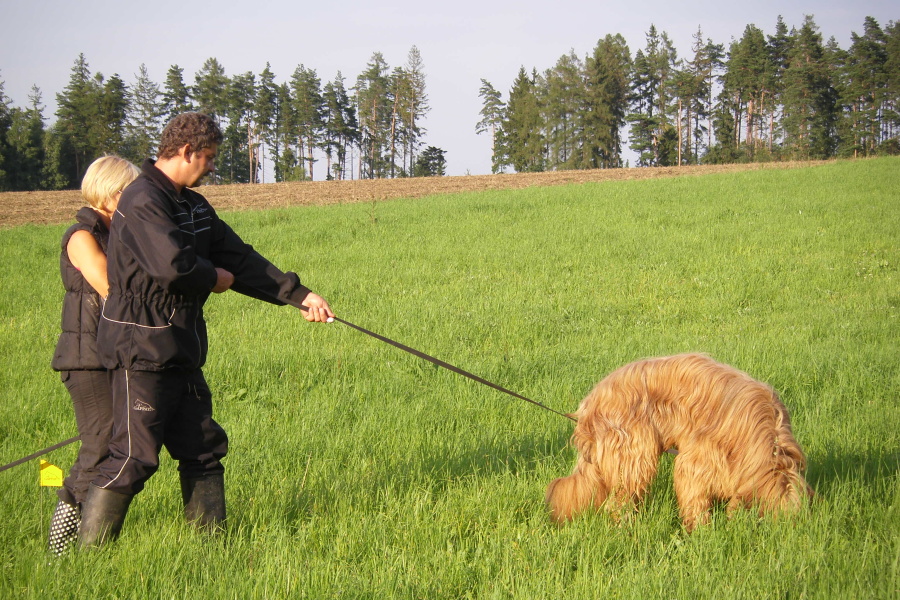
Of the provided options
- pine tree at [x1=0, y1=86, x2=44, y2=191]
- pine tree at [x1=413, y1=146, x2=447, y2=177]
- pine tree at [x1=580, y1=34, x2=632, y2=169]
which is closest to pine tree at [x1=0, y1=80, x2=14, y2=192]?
pine tree at [x1=0, y1=86, x2=44, y2=191]

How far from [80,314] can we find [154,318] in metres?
0.83

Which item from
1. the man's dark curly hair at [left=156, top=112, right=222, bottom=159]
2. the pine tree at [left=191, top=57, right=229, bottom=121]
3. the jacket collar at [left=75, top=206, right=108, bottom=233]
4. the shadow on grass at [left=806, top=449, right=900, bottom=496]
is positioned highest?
the pine tree at [left=191, top=57, right=229, bottom=121]

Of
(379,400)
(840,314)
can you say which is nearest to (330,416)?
(379,400)

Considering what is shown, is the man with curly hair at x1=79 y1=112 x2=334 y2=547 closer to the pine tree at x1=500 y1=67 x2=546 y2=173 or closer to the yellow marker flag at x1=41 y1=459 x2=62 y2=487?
the yellow marker flag at x1=41 y1=459 x2=62 y2=487

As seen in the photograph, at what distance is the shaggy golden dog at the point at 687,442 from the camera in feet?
10.1

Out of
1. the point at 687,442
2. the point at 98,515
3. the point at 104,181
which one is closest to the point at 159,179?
the point at 104,181

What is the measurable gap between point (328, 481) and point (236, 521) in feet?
2.21

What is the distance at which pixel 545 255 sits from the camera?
14.5 metres

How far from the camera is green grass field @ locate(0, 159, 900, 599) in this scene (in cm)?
289

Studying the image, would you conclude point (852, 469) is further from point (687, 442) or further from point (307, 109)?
point (307, 109)

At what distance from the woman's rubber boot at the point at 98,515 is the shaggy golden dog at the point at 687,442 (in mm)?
2113

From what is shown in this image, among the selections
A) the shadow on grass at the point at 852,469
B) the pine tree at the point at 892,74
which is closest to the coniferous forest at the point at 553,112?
the pine tree at the point at 892,74

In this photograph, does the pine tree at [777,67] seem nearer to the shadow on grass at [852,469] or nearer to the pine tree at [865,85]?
the pine tree at [865,85]

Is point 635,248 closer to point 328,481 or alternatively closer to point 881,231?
point 881,231
